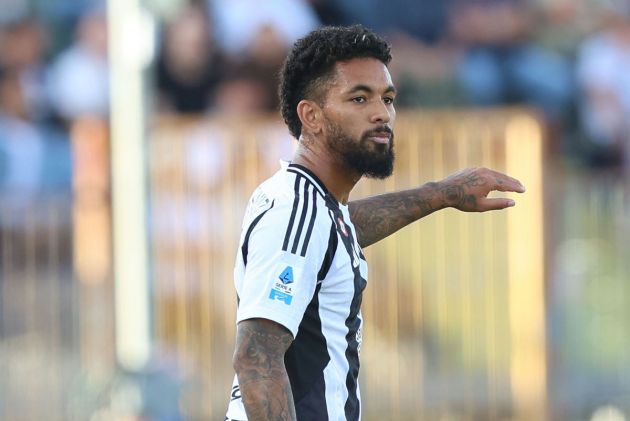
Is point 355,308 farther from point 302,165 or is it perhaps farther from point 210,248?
point 210,248

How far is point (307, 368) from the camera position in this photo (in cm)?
479

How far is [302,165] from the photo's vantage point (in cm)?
507

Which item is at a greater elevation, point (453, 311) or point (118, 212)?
point (118, 212)

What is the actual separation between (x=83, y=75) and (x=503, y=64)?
373 centimetres

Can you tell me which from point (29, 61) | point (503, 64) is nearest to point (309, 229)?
point (29, 61)

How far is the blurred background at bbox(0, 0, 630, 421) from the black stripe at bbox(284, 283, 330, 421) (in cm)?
494

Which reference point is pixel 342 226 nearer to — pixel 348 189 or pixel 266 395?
pixel 348 189

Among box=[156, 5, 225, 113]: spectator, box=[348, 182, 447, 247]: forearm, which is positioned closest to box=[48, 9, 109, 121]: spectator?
box=[156, 5, 225, 113]: spectator

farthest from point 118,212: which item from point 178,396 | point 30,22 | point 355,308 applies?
point 355,308

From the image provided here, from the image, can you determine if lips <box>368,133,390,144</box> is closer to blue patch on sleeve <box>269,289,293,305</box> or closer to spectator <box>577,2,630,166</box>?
blue patch on sleeve <box>269,289,293,305</box>

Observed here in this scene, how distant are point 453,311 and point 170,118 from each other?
2.62 m

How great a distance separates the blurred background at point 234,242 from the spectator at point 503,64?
66 cm

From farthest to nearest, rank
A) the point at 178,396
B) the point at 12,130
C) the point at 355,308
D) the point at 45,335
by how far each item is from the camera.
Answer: the point at 12,130 < the point at 45,335 < the point at 178,396 < the point at 355,308

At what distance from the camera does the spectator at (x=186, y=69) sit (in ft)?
38.8
